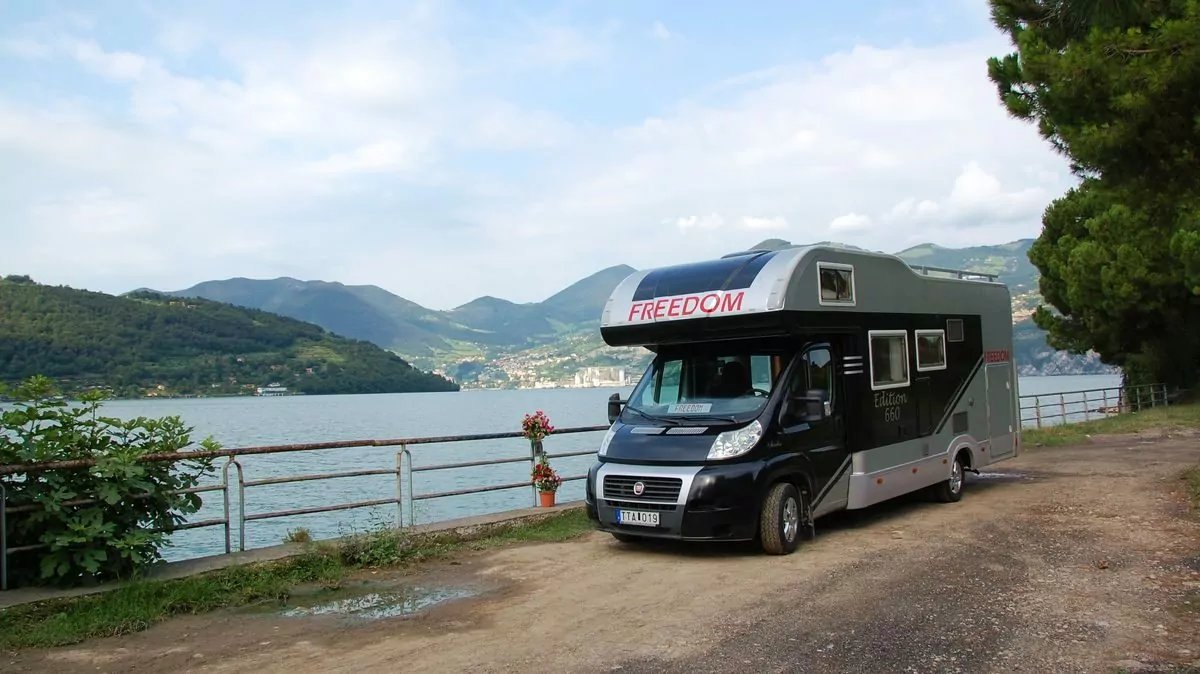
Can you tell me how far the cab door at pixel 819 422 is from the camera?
878 cm

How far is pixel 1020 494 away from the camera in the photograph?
38.9 ft

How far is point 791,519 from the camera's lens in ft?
28.0

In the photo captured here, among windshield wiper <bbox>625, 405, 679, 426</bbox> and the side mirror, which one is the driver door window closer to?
windshield wiper <bbox>625, 405, 679, 426</bbox>

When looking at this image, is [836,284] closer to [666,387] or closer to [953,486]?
[666,387]

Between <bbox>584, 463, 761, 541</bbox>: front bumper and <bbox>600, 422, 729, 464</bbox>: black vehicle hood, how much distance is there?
0.33 feet

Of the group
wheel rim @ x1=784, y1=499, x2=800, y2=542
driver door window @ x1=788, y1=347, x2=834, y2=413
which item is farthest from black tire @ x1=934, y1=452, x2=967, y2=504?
wheel rim @ x1=784, y1=499, x2=800, y2=542

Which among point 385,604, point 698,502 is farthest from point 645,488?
point 385,604

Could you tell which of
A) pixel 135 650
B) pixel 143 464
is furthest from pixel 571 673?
pixel 143 464

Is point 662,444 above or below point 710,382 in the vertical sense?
below

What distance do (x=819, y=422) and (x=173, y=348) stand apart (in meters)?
98.9

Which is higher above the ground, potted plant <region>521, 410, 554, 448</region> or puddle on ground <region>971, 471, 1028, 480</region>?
potted plant <region>521, 410, 554, 448</region>

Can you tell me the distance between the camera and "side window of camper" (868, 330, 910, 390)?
9953 millimetres

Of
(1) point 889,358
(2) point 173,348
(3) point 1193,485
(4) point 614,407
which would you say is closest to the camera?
(4) point 614,407

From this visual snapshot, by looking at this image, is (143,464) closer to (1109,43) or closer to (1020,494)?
(1109,43)
